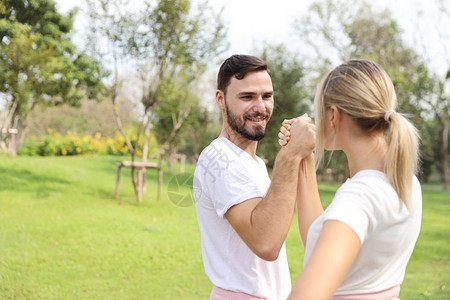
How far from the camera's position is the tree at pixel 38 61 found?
1396 cm

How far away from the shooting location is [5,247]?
7.86 meters

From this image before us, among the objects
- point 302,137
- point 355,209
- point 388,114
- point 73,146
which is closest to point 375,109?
point 388,114

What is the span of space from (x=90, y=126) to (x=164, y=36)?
24.7 m

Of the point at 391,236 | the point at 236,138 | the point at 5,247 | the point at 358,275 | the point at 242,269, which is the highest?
the point at 236,138

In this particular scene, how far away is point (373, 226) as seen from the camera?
1.21 m

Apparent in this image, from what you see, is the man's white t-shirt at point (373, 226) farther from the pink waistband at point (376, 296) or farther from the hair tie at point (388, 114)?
the hair tie at point (388, 114)

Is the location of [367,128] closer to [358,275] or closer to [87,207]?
[358,275]

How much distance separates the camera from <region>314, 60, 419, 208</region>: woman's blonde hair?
51.5 inches

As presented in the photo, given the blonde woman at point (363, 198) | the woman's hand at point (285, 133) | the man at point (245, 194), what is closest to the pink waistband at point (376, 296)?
the blonde woman at point (363, 198)

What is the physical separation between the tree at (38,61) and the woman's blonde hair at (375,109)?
13558 mm

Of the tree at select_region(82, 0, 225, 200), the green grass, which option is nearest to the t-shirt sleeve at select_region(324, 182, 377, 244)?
the green grass

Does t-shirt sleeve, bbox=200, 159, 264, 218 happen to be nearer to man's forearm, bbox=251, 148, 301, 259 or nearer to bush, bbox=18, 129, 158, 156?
man's forearm, bbox=251, 148, 301, 259

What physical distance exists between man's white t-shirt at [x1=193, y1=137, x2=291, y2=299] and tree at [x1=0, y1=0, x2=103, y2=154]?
13150 millimetres

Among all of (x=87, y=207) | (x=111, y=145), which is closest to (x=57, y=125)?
(x=111, y=145)
